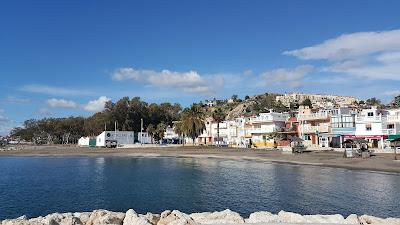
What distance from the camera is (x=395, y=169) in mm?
50812

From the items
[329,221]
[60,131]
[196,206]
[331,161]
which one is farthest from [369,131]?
[60,131]

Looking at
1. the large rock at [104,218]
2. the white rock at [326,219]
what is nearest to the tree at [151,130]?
the large rock at [104,218]

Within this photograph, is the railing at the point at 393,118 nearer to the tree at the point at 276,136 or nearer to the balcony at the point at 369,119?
the balcony at the point at 369,119

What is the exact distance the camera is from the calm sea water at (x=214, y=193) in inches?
1145

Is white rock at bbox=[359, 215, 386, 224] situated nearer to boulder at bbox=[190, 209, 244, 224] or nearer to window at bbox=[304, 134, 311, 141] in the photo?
boulder at bbox=[190, 209, 244, 224]

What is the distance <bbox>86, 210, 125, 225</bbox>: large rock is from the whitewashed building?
120310 mm

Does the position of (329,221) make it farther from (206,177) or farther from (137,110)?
(137,110)

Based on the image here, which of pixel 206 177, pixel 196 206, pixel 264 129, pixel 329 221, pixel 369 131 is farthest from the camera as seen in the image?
pixel 264 129

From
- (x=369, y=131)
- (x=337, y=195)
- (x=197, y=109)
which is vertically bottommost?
(x=337, y=195)

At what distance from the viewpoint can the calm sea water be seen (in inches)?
1145

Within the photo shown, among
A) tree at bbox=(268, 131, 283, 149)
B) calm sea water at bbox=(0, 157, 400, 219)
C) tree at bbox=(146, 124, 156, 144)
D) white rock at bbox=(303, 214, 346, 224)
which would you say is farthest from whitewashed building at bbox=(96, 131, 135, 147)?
white rock at bbox=(303, 214, 346, 224)

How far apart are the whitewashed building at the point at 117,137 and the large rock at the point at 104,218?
395ft

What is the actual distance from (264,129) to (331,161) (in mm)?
48077

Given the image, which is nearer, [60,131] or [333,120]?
[333,120]
